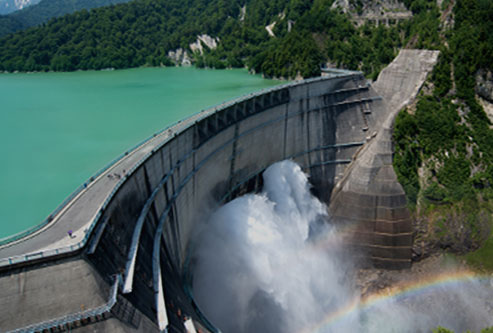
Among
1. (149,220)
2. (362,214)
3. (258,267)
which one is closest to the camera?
(149,220)

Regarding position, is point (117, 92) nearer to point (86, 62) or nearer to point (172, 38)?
point (86, 62)

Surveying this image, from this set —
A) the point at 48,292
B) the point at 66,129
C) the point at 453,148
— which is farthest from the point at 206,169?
the point at 453,148

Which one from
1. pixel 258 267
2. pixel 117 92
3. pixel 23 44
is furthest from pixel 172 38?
pixel 258 267

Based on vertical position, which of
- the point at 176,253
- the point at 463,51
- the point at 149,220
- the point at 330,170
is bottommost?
the point at 330,170

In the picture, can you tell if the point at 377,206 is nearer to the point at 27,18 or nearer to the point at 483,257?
the point at 483,257

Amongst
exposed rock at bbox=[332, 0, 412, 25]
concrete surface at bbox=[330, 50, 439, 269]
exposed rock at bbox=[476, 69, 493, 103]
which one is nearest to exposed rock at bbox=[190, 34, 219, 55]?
exposed rock at bbox=[332, 0, 412, 25]

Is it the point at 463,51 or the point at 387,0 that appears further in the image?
the point at 387,0

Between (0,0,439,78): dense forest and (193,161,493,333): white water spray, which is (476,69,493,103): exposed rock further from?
(193,161,493,333): white water spray
